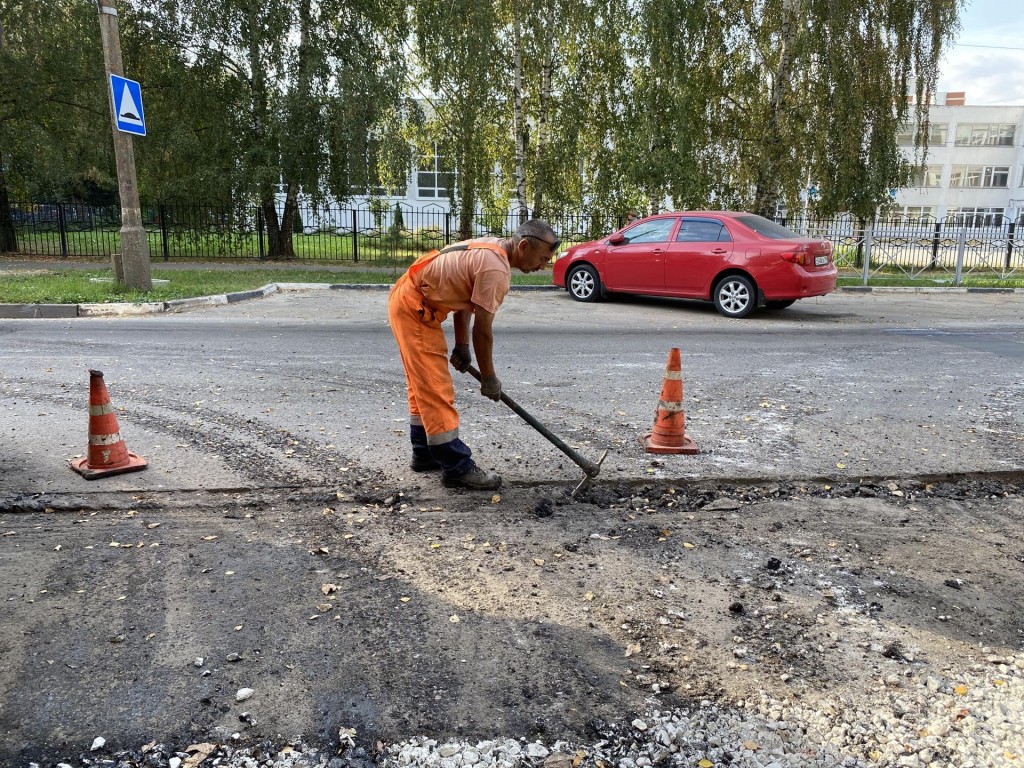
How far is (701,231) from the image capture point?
459 inches

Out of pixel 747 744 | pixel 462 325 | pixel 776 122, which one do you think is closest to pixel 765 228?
pixel 462 325

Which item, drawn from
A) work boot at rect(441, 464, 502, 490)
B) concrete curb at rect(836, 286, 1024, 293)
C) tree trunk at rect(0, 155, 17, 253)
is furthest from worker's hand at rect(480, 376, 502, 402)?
tree trunk at rect(0, 155, 17, 253)

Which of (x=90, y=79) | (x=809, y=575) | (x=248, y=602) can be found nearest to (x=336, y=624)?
(x=248, y=602)

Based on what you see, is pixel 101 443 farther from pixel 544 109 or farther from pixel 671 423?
pixel 544 109

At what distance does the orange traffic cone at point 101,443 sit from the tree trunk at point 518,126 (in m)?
16.1

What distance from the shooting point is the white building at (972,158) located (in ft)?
186

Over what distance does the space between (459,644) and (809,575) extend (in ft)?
5.30

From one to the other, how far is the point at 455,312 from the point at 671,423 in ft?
5.55

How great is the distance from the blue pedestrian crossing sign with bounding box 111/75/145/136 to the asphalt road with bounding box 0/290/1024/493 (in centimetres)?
298

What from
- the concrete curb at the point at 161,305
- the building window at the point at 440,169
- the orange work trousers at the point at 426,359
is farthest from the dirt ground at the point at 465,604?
the building window at the point at 440,169

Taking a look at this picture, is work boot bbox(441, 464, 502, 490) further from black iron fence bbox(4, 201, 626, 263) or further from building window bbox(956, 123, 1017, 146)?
building window bbox(956, 123, 1017, 146)

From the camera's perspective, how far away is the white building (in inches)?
2232

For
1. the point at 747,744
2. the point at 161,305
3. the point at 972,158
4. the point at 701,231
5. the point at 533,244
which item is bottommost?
the point at 747,744

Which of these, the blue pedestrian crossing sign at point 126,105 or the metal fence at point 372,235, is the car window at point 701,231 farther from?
the metal fence at point 372,235
